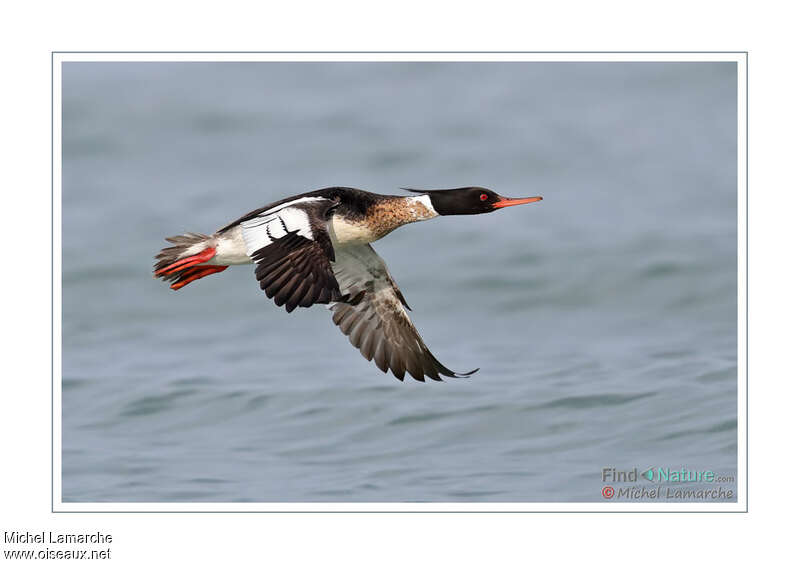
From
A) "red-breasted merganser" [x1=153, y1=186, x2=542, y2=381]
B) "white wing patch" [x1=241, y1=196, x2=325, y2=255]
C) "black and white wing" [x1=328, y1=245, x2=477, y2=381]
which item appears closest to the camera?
"red-breasted merganser" [x1=153, y1=186, x2=542, y2=381]

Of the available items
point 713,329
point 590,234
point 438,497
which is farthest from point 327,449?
point 590,234

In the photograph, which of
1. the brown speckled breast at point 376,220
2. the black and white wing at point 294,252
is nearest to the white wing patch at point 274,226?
the black and white wing at point 294,252

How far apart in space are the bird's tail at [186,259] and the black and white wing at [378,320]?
0.98 m

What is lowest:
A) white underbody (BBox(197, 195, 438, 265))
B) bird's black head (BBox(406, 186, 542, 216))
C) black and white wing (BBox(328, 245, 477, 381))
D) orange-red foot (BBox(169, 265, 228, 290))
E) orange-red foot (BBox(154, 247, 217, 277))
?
black and white wing (BBox(328, 245, 477, 381))

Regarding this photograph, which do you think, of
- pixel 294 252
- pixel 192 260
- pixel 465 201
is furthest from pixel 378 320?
pixel 294 252

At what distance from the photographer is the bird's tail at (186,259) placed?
692cm

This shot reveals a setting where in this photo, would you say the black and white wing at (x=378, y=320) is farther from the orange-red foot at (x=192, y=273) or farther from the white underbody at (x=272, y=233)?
the orange-red foot at (x=192, y=273)

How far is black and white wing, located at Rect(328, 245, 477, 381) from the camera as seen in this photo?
25.1 ft

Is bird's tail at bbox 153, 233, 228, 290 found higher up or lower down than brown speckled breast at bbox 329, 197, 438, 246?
lower down

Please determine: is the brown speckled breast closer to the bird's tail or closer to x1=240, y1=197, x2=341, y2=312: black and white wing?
x1=240, y1=197, x2=341, y2=312: black and white wing

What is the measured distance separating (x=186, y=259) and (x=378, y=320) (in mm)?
1438

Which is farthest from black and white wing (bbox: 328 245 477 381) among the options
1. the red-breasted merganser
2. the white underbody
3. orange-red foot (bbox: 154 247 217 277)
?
orange-red foot (bbox: 154 247 217 277)

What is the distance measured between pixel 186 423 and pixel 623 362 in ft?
14.5
